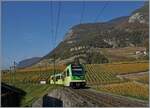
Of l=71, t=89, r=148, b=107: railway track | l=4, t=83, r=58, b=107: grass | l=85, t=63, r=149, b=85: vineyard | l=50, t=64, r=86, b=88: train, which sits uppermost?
l=85, t=63, r=149, b=85: vineyard

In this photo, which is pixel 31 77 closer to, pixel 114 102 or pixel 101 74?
pixel 101 74

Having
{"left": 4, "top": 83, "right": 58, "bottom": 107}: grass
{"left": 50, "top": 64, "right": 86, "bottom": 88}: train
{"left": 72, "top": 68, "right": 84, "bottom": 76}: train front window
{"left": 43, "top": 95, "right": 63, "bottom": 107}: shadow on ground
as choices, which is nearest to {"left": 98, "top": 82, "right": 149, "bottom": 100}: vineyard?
{"left": 50, "top": 64, "right": 86, "bottom": 88}: train

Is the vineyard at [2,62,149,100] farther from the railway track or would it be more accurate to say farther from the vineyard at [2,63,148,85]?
the railway track

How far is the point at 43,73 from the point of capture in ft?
440

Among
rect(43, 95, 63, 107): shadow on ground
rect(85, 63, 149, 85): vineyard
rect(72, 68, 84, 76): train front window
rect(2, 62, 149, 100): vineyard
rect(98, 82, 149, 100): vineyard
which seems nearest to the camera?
rect(43, 95, 63, 107): shadow on ground

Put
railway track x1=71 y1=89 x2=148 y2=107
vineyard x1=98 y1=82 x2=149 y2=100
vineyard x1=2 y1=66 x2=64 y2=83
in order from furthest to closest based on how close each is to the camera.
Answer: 1. vineyard x1=2 y1=66 x2=64 y2=83
2. vineyard x1=98 y1=82 x2=149 y2=100
3. railway track x1=71 y1=89 x2=148 y2=107

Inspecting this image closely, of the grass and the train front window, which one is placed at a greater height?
the train front window

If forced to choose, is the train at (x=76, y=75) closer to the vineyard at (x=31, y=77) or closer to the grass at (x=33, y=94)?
the grass at (x=33, y=94)

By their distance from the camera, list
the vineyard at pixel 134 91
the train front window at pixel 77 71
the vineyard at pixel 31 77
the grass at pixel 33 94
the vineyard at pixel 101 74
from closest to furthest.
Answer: the grass at pixel 33 94
the vineyard at pixel 134 91
the train front window at pixel 77 71
the vineyard at pixel 101 74
the vineyard at pixel 31 77

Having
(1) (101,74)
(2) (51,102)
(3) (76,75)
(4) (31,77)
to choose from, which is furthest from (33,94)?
(4) (31,77)

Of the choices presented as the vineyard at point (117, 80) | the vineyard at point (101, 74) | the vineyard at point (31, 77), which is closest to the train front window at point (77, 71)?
the vineyard at point (117, 80)

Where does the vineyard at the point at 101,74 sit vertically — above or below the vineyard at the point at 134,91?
above

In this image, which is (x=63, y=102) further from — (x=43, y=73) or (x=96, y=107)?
(x=43, y=73)

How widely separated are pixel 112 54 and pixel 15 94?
165477 mm
